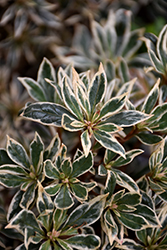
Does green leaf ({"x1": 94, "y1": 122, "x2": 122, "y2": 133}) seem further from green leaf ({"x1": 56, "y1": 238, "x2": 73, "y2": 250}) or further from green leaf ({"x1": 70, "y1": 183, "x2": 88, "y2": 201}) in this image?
green leaf ({"x1": 56, "y1": 238, "x2": 73, "y2": 250})

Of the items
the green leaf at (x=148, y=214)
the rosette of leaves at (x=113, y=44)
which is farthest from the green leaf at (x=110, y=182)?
the rosette of leaves at (x=113, y=44)

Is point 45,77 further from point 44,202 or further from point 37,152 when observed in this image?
point 44,202

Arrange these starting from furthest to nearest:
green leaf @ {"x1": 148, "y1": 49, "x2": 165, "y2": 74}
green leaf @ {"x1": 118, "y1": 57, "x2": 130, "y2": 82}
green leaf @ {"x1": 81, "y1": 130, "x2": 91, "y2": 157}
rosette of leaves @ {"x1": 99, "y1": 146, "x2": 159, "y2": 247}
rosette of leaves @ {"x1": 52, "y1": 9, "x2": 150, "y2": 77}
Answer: rosette of leaves @ {"x1": 52, "y1": 9, "x2": 150, "y2": 77}, green leaf @ {"x1": 118, "y1": 57, "x2": 130, "y2": 82}, green leaf @ {"x1": 148, "y1": 49, "x2": 165, "y2": 74}, rosette of leaves @ {"x1": 99, "y1": 146, "x2": 159, "y2": 247}, green leaf @ {"x1": 81, "y1": 130, "x2": 91, "y2": 157}

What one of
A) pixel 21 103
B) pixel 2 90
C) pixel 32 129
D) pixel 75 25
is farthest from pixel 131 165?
pixel 75 25

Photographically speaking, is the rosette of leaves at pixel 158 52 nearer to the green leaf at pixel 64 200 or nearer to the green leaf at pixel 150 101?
the green leaf at pixel 150 101

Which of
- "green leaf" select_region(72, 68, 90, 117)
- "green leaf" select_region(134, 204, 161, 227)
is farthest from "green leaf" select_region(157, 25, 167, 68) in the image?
"green leaf" select_region(134, 204, 161, 227)

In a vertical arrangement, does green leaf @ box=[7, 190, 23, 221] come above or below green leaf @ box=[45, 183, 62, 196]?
below
